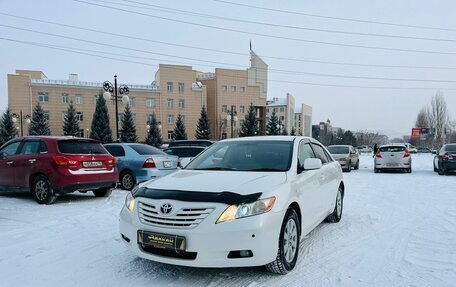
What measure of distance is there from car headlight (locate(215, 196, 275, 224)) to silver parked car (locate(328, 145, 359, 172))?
603 inches

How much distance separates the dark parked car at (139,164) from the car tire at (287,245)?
6.80 meters

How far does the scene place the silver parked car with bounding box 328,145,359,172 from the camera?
59.3ft

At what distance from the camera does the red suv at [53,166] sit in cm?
765

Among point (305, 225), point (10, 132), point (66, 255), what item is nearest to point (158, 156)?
point (66, 255)

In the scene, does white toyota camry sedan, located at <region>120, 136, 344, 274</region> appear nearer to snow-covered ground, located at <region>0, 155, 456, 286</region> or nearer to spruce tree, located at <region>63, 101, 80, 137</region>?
snow-covered ground, located at <region>0, 155, 456, 286</region>

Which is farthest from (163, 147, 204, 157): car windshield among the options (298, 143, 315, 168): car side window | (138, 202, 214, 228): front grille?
(138, 202, 214, 228): front grille

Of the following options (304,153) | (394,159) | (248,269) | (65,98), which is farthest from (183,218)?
(65,98)

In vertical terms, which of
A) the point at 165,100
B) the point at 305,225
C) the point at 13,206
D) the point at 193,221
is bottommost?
the point at 13,206

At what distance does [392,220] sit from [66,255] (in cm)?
548

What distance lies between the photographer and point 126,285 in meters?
3.51

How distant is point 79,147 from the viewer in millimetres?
8188

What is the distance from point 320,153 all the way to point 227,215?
A: 10.1ft

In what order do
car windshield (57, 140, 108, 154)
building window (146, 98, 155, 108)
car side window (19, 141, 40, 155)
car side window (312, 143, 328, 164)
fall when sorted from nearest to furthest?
car side window (312, 143, 328, 164)
car windshield (57, 140, 108, 154)
car side window (19, 141, 40, 155)
building window (146, 98, 155, 108)

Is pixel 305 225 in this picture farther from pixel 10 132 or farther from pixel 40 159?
pixel 10 132
